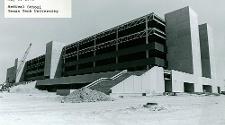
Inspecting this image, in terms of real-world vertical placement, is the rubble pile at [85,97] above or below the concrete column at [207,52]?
below

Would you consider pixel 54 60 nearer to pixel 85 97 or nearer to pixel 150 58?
pixel 150 58

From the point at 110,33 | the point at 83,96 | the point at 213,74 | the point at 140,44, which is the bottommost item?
the point at 83,96

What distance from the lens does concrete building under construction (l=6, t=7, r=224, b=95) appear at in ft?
134

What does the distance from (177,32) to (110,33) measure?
59.5 ft

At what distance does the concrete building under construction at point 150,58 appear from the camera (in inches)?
1610

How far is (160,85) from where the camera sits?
142 feet

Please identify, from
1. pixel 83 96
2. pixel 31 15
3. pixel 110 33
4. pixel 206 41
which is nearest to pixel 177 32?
pixel 206 41

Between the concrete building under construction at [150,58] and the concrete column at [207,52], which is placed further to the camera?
the concrete column at [207,52]

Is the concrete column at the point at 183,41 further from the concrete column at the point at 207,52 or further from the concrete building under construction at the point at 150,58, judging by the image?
the concrete column at the point at 207,52

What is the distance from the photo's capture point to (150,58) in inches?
1967

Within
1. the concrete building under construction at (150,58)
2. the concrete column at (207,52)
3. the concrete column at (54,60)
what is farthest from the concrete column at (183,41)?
the concrete column at (54,60)

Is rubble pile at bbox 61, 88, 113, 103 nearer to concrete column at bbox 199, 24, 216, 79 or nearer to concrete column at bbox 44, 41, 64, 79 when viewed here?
concrete column at bbox 199, 24, 216, 79

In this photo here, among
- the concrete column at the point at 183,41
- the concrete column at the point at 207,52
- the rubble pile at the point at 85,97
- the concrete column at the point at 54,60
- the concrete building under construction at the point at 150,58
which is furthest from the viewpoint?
the concrete column at the point at 54,60

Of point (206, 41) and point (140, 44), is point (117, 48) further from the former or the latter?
point (206, 41)
